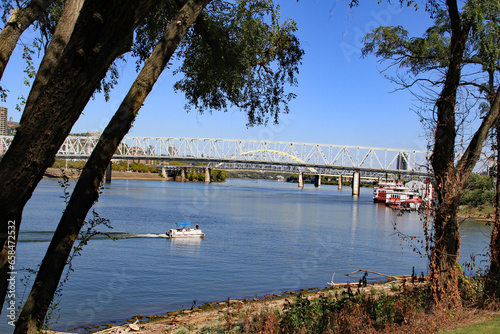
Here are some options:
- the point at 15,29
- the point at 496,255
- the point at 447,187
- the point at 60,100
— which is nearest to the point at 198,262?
the point at 496,255

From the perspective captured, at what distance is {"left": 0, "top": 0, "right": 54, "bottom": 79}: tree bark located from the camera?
15.3 feet

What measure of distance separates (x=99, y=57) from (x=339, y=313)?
5.93 metres

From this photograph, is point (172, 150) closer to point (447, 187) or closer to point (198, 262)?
point (198, 262)

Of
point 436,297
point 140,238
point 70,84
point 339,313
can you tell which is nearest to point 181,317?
point 339,313

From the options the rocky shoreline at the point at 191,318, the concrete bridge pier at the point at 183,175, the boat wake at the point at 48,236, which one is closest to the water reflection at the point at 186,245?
the boat wake at the point at 48,236

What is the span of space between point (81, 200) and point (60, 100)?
1417 mm

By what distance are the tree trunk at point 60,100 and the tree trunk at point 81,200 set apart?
84 cm

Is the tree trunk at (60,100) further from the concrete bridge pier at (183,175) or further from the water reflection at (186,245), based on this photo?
the concrete bridge pier at (183,175)

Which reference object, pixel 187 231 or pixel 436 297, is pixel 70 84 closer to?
pixel 436 297

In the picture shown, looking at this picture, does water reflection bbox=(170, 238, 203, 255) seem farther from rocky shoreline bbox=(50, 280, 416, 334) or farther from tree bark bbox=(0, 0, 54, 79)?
tree bark bbox=(0, 0, 54, 79)

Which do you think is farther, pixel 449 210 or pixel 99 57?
pixel 449 210

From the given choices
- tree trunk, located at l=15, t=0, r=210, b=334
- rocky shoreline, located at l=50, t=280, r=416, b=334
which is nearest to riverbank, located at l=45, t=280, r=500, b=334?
rocky shoreline, located at l=50, t=280, r=416, b=334

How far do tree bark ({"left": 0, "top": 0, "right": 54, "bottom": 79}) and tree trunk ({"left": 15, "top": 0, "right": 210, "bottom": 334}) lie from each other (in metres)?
1.29

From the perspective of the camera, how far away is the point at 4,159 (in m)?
3.53
